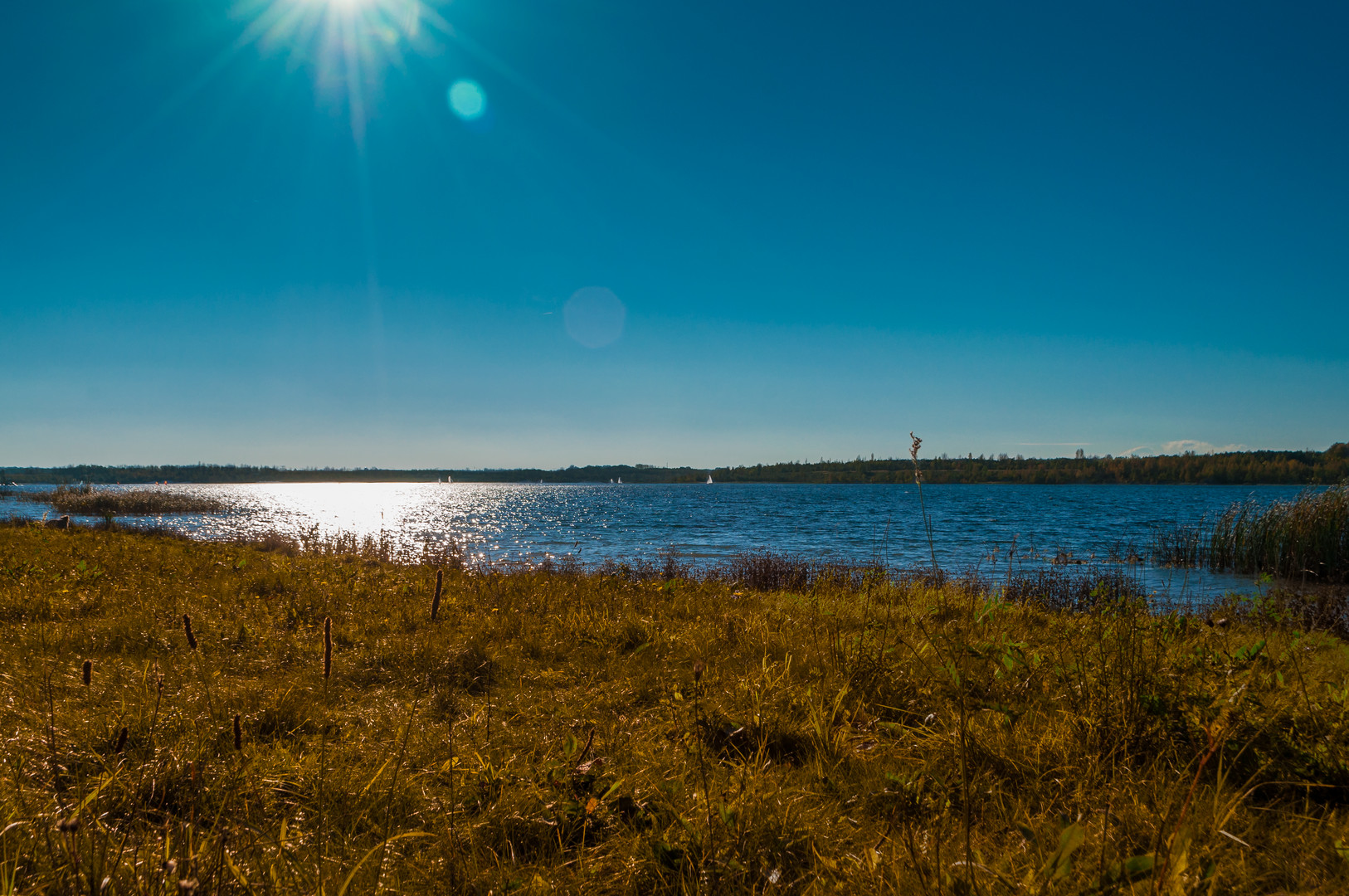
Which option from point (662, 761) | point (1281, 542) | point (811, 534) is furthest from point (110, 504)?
point (1281, 542)

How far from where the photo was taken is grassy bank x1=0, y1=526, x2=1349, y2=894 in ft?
7.87

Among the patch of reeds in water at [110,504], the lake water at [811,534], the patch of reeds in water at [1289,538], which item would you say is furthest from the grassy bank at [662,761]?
the patch of reeds in water at [110,504]

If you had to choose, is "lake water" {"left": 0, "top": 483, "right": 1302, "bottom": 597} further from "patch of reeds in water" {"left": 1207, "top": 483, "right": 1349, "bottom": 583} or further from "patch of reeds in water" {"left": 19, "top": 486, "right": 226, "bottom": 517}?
"patch of reeds in water" {"left": 19, "top": 486, "right": 226, "bottom": 517}

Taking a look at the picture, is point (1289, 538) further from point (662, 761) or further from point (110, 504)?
point (110, 504)

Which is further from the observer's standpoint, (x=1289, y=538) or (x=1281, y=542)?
(x=1281, y=542)

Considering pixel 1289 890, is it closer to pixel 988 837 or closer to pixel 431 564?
pixel 988 837

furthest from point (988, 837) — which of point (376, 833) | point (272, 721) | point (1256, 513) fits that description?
point (1256, 513)

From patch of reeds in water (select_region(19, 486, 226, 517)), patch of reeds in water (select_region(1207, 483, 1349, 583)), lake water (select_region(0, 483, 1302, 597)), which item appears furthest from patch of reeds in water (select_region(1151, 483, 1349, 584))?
patch of reeds in water (select_region(19, 486, 226, 517))

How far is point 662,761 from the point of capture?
3.53 m

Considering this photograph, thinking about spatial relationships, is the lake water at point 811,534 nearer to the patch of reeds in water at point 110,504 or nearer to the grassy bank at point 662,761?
the patch of reeds in water at point 110,504

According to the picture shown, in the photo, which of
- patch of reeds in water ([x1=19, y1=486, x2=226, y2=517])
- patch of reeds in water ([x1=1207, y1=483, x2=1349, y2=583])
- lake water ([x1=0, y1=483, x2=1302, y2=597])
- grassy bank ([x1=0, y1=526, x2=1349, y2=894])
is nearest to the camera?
grassy bank ([x1=0, y1=526, x2=1349, y2=894])

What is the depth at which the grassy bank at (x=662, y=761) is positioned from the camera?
2.40 metres

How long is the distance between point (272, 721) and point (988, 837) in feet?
14.3

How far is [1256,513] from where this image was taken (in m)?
20.2
